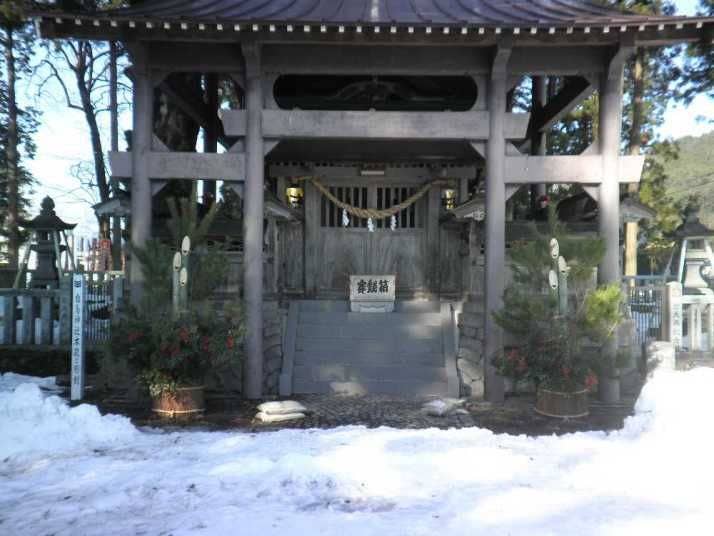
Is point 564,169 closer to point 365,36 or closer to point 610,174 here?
point 610,174

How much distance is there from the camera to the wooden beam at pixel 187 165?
357 inches

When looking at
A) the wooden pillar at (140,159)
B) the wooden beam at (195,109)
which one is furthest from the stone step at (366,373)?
the wooden beam at (195,109)

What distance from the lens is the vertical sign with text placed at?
869 cm

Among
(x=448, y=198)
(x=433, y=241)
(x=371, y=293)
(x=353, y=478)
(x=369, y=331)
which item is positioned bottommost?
(x=353, y=478)

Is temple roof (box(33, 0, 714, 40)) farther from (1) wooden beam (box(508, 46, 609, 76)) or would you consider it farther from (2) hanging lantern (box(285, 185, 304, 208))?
(2) hanging lantern (box(285, 185, 304, 208))

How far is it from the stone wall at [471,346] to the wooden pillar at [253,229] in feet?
11.3

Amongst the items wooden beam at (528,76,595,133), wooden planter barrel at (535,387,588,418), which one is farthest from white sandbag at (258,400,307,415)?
wooden beam at (528,76,595,133)

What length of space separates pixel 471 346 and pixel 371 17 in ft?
18.9

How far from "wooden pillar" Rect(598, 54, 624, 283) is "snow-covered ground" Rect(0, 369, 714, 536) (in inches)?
87.7

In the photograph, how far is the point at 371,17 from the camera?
29.7 feet

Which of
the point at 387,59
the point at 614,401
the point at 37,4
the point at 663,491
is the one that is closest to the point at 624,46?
the point at 387,59

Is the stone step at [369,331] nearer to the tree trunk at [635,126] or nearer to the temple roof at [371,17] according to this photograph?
the temple roof at [371,17]

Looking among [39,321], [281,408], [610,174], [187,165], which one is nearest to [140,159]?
[187,165]

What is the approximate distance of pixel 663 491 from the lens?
5180mm
